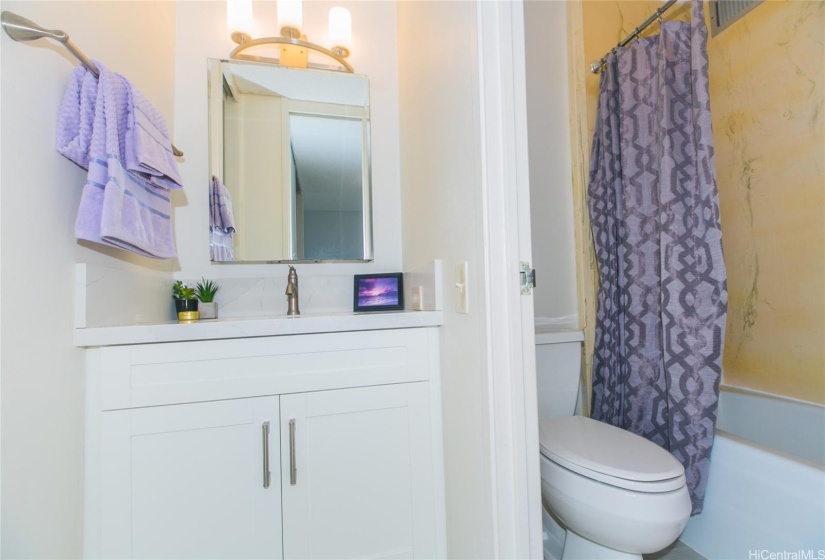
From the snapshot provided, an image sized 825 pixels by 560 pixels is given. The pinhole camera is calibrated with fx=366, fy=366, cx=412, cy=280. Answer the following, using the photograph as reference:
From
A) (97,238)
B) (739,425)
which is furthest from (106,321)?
(739,425)

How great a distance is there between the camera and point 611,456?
1090 millimetres

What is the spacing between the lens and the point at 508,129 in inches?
33.3

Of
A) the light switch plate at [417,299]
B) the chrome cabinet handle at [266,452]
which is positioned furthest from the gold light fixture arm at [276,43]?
the chrome cabinet handle at [266,452]

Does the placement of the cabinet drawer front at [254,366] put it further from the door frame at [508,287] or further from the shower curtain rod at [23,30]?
the shower curtain rod at [23,30]

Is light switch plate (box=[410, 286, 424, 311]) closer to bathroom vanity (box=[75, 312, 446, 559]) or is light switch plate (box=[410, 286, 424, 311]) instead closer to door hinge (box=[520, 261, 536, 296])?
bathroom vanity (box=[75, 312, 446, 559])

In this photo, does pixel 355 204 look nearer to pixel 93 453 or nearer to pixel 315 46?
pixel 315 46

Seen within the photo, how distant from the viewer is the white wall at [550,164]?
1.73 metres

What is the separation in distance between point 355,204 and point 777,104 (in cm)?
183

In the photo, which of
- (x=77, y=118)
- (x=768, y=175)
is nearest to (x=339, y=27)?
(x=77, y=118)

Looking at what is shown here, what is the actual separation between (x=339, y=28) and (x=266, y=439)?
167cm

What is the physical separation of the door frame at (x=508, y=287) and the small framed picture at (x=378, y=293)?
0.78 m

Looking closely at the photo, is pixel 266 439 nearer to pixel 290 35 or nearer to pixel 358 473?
pixel 358 473

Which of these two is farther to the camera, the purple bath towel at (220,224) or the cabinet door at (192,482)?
the purple bath towel at (220,224)

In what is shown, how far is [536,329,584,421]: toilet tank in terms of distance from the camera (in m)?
1.56
